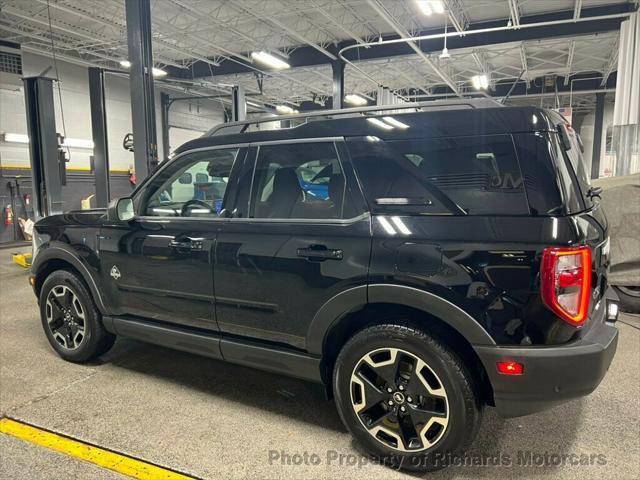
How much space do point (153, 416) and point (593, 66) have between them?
16.3 m

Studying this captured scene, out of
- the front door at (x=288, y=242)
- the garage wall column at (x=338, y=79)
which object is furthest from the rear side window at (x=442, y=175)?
the garage wall column at (x=338, y=79)

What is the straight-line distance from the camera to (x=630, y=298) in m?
4.85

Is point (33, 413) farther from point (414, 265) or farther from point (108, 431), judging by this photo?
point (414, 265)

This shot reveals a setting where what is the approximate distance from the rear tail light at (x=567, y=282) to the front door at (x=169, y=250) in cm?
175

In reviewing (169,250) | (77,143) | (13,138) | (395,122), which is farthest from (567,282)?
(77,143)

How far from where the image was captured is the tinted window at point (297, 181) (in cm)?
245

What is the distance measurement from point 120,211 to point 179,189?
21.8 inches

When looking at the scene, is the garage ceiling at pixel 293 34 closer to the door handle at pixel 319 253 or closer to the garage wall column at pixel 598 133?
the garage wall column at pixel 598 133

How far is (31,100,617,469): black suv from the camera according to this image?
192cm

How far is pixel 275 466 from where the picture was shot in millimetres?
2297

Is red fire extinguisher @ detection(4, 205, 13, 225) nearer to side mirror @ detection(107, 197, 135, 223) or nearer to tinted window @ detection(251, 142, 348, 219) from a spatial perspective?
side mirror @ detection(107, 197, 135, 223)

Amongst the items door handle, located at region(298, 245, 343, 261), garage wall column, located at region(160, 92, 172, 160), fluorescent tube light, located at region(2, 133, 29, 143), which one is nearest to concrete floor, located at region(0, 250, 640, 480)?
door handle, located at region(298, 245, 343, 261)

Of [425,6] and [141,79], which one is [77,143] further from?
[425,6]

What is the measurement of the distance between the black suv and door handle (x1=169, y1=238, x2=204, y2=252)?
0.01 metres
